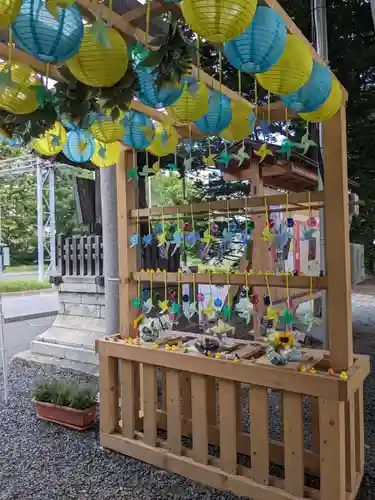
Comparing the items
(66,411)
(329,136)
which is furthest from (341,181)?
(66,411)

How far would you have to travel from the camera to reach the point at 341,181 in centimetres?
227

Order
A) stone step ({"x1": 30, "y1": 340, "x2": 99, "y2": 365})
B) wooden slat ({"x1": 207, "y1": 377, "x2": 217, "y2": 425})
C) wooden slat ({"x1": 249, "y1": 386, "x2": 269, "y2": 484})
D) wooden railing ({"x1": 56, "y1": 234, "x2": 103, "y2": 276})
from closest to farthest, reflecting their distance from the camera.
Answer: wooden slat ({"x1": 249, "y1": 386, "x2": 269, "y2": 484}) < wooden slat ({"x1": 207, "y1": 377, "x2": 217, "y2": 425}) < stone step ({"x1": 30, "y1": 340, "x2": 99, "y2": 365}) < wooden railing ({"x1": 56, "y1": 234, "x2": 103, "y2": 276})

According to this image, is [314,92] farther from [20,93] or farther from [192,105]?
[20,93]

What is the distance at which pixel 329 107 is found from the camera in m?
2.21

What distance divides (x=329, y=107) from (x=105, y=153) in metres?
1.54

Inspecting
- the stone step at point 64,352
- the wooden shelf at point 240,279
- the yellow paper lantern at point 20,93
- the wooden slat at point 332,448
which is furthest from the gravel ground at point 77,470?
the yellow paper lantern at point 20,93

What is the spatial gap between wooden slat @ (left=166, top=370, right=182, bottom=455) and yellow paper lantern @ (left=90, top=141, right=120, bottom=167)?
1.53m

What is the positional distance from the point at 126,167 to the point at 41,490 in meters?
2.19

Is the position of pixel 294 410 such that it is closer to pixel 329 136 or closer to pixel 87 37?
pixel 329 136

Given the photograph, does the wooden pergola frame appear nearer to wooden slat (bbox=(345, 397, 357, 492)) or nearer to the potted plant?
wooden slat (bbox=(345, 397, 357, 492))

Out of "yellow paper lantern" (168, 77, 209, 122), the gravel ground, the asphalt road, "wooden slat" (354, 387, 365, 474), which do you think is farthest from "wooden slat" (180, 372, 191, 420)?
the asphalt road

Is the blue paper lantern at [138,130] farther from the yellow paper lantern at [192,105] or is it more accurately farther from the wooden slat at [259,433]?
the wooden slat at [259,433]

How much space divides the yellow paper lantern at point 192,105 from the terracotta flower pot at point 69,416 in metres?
2.43

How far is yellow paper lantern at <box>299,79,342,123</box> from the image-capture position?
7.17 ft
